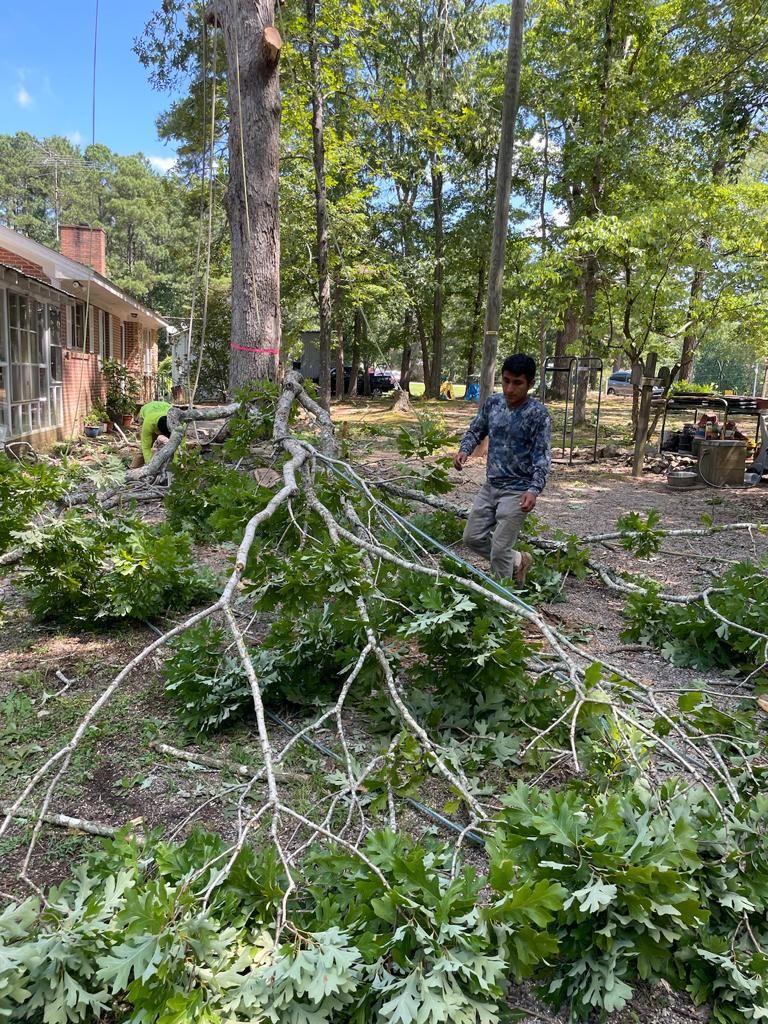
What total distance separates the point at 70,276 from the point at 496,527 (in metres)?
10.9

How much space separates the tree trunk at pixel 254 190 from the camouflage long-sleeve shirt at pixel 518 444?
11.2 feet

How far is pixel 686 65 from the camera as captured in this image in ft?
46.2

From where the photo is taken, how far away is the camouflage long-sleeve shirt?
14.2 ft

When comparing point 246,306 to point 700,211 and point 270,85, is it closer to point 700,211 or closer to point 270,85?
point 270,85

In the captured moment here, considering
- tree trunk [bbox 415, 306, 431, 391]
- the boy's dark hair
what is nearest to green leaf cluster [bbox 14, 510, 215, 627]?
the boy's dark hair

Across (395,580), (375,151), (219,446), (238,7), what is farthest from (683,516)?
(375,151)

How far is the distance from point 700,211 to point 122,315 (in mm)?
17967

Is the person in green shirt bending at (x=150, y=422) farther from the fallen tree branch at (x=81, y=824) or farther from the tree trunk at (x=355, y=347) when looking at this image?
the tree trunk at (x=355, y=347)

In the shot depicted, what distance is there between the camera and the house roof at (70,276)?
11.3 meters

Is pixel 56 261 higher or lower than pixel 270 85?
Result: lower

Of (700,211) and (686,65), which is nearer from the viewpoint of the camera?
(700,211)

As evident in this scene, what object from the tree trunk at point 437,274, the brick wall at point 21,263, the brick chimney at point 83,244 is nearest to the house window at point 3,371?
the brick wall at point 21,263

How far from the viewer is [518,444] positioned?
4418 millimetres

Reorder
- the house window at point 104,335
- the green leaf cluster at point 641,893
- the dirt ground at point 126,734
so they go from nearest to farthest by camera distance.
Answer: the green leaf cluster at point 641,893 < the dirt ground at point 126,734 < the house window at point 104,335
